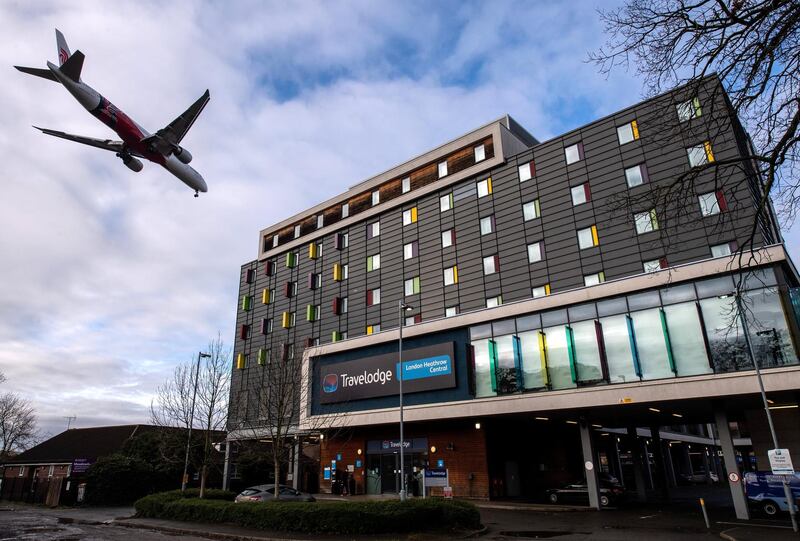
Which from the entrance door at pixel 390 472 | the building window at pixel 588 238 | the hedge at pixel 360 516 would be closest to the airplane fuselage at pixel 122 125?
the hedge at pixel 360 516

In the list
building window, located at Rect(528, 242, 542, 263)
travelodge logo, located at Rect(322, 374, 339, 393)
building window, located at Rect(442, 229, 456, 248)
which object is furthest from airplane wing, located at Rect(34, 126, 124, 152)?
building window, located at Rect(528, 242, 542, 263)

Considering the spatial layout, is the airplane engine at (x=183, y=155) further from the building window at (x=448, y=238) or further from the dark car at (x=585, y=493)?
the dark car at (x=585, y=493)

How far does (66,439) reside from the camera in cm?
5272

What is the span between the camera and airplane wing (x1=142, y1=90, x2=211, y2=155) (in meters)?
20.5

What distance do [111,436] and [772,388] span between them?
54.8 metres

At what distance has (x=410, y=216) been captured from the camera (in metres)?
44.1

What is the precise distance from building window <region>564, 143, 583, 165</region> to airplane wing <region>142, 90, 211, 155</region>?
23.7 meters

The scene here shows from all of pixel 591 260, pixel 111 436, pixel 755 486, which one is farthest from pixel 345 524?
pixel 111 436

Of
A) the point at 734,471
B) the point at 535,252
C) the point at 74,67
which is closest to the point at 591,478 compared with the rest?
the point at 734,471

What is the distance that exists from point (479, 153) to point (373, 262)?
12.9m

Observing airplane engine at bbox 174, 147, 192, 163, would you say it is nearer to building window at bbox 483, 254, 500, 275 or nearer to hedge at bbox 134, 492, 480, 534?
hedge at bbox 134, 492, 480, 534

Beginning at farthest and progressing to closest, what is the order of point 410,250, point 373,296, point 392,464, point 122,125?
point 373,296 < point 410,250 < point 392,464 < point 122,125

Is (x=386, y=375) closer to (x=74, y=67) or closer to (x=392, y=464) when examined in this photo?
(x=392, y=464)

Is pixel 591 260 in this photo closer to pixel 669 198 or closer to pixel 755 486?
pixel 755 486
